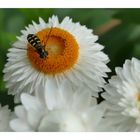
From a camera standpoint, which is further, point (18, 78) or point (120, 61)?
point (120, 61)

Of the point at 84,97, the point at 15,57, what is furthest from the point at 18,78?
the point at 84,97

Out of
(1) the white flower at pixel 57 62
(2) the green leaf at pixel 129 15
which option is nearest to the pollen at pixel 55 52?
(1) the white flower at pixel 57 62

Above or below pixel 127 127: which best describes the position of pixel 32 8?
above

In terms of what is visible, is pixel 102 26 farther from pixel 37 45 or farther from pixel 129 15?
pixel 37 45

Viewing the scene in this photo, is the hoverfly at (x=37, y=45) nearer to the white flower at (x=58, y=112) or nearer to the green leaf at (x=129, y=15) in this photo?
the white flower at (x=58, y=112)

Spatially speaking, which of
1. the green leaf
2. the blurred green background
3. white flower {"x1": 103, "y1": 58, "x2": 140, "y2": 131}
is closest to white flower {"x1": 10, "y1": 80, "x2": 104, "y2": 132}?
white flower {"x1": 103, "y1": 58, "x2": 140, "y2": 131}

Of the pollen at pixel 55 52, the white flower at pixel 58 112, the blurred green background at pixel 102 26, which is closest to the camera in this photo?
the white flower at pixel 58 112

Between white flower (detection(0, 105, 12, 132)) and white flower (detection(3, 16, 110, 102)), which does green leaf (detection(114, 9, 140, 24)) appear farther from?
white flower (detection(0, 105, 12, 132))

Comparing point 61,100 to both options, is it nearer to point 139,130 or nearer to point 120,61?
point 139,130
